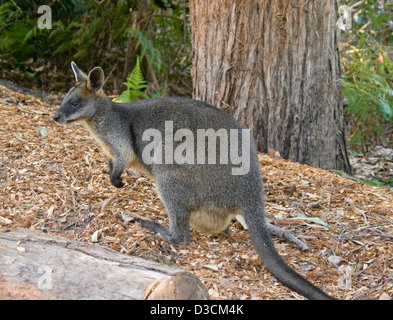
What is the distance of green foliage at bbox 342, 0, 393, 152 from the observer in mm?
7137

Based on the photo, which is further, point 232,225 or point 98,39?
point 98,39

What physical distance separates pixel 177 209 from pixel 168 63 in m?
5.71

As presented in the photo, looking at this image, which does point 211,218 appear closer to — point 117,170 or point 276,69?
point 117,170

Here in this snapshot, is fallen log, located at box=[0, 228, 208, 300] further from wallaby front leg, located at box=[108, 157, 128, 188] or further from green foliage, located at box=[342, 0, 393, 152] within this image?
green foliage, located at box=[342, 0, 393, 152]

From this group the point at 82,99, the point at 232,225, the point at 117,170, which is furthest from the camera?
the point at 232,225

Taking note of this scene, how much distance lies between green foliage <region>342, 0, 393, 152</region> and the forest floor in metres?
2.08

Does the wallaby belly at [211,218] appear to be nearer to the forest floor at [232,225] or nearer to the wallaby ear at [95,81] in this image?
the forest floor at [232,225]

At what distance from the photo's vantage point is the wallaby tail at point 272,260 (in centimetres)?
316

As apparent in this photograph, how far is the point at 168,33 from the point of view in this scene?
30.2 feet

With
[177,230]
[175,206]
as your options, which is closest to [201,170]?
[175,206]

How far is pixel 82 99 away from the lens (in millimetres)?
4609

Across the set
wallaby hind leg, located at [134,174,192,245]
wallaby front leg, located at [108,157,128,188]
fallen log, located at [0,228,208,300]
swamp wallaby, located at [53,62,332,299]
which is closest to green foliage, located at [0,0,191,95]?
wallaby front leg, located at [108,157,128,188]

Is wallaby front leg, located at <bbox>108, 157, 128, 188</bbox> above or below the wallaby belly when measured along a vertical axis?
above

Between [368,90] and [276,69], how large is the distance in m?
2.70
